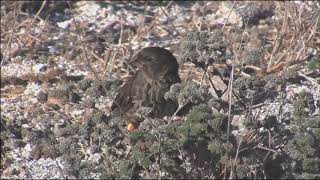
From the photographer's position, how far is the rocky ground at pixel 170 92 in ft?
18.1

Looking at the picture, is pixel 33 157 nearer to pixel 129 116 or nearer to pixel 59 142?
pixel 59 142

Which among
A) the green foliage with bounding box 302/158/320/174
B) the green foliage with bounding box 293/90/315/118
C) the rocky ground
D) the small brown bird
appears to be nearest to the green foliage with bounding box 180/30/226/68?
the rocky ground

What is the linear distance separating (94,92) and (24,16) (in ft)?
4.99

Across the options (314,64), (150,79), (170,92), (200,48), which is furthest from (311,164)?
(150,79)

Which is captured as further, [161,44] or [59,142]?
[161,44]

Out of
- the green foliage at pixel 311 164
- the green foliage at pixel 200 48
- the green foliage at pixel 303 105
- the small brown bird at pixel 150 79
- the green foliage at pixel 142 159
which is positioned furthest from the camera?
the small brown bird at pixel 150 79

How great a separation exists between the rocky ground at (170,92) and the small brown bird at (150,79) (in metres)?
0.13

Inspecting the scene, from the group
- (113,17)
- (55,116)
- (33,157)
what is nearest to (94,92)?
(55,116)

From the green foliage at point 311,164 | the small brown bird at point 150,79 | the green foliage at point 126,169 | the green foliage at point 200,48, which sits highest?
the green foliage at point 200,48

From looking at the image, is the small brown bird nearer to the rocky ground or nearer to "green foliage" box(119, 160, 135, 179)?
the rocky ground

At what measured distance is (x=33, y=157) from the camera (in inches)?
255

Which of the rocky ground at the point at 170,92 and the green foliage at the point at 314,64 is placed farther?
the green foliage at the point at 314,64

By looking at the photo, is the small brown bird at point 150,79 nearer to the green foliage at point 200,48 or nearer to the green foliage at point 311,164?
the green foliage at point 200,48

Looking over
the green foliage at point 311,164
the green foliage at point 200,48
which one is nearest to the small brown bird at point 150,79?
the green foliage at point 200,48
